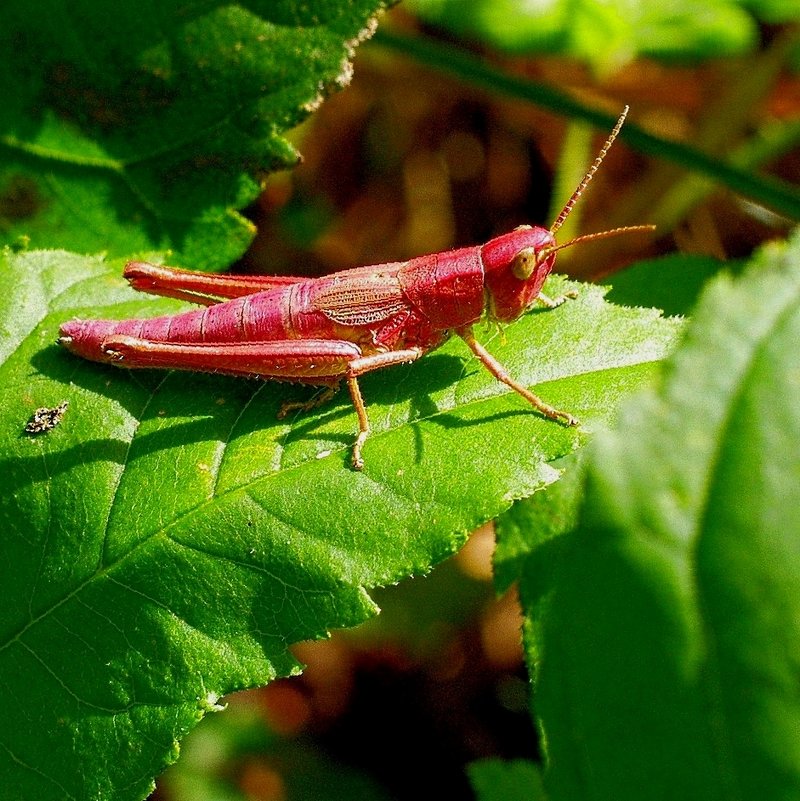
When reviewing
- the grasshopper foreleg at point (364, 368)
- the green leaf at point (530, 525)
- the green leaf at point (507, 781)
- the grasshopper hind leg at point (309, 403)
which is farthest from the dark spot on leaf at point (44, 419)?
the green leaf at point (507, 781)

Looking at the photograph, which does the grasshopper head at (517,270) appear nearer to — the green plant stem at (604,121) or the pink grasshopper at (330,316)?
the pink grasshopper at (330,316)

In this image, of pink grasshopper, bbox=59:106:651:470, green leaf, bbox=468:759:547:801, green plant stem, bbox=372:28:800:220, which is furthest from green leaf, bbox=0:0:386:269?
green leaf, bbox=468:759:547:801

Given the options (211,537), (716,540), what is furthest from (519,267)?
(716,540)

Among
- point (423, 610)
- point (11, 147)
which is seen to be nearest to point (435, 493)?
point (11, 147)

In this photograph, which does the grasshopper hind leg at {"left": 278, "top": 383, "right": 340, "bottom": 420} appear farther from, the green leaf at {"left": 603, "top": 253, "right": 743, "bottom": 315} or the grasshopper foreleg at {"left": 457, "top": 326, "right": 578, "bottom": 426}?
the green leaf at {"left": 603, "top": 253, "right": 743, "bottom": 315}

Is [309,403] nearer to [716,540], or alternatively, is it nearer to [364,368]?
[364,368]

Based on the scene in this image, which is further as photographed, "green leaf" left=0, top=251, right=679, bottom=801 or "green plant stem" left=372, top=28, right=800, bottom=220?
"green plant stem" left=372, top=28, right=800, bottom=220
